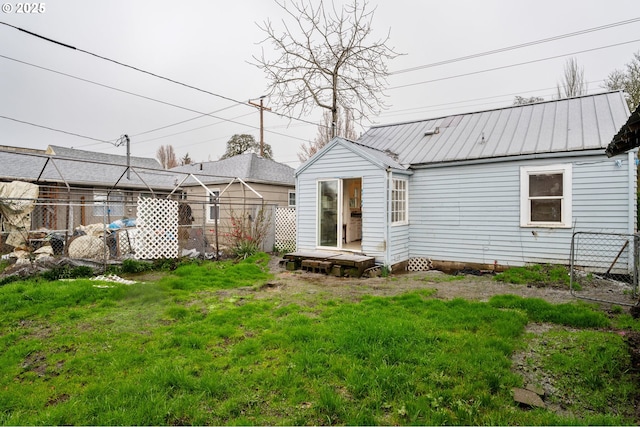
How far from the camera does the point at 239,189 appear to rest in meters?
15.0

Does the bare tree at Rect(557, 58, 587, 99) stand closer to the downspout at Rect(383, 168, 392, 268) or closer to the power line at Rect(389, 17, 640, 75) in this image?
the power line at Rect(389, 17, 640, 75)

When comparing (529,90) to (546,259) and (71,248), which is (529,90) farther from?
(71,248)

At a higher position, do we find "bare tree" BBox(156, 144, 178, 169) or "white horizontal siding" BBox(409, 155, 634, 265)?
"bare tree" BBox(156, 144, 178, 169)

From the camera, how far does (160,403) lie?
2.62 metres

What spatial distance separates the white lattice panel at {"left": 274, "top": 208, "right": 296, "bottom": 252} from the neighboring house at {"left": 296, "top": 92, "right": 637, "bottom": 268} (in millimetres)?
3092

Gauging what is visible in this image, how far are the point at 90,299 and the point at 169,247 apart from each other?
11.8 ft

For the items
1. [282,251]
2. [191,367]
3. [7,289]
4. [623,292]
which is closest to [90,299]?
[7,289]

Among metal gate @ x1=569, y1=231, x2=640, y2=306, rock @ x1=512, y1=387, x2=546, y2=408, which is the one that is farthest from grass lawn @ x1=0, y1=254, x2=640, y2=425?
metal gate @ x1=569, y1=231, x2=640, y2=306

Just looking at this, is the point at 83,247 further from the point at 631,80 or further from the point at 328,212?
the point at 631,80

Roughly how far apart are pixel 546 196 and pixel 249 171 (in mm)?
11566

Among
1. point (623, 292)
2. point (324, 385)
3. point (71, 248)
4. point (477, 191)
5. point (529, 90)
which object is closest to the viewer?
point (324, 385)

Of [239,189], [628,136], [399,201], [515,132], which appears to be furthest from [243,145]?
[628,136]

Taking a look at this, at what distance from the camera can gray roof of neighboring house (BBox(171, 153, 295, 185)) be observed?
15.1m

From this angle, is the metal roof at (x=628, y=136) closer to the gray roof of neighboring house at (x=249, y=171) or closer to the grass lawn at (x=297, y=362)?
the grass lawn at (x=297, y=362)
